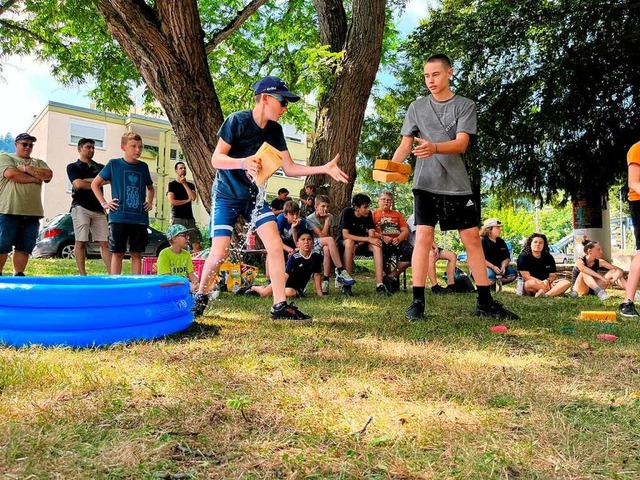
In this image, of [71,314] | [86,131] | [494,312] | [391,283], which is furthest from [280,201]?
[86,131]

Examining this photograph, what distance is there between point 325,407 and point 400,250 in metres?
5.08

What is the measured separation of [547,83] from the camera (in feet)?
38.4

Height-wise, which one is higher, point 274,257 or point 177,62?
point 177,62

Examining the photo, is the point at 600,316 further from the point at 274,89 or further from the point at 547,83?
the point at 547,83

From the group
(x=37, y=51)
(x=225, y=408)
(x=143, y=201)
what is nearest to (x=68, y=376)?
(x=225, y=408)

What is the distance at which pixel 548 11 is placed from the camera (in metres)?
11.4

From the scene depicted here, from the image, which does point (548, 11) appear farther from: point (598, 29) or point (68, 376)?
point (68, 376)

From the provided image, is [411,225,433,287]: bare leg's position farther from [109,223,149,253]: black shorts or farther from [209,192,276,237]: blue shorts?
[109,223,149,253]: black shorts

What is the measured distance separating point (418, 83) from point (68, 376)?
14.3 meters

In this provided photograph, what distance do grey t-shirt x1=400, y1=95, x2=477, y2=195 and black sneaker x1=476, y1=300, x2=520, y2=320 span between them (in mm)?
1000

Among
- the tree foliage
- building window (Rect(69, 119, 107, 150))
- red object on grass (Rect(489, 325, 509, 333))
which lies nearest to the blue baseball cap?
red object on grass (Rect(489, 325, 509, 333))

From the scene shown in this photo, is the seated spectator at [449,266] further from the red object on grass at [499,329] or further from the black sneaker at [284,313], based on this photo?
the black sneaker at [284,313]

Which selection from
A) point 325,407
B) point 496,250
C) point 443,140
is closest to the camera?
point 325,407

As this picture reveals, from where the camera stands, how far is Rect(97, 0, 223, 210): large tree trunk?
6391 millimetres
